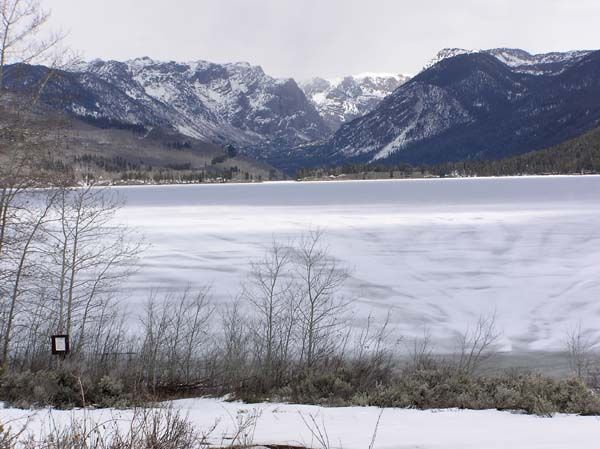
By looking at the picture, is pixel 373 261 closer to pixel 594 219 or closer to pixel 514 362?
pixel 514 362

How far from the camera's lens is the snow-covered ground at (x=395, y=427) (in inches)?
276

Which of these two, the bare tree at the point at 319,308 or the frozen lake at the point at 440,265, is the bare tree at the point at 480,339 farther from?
the bare tree at the point at 319,308

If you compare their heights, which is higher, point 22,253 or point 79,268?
point 22,253

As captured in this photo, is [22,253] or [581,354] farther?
[22,253]

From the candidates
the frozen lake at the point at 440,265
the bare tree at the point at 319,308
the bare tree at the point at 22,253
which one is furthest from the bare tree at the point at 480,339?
the bare tree at the point at 22,253

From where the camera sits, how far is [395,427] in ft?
26.8

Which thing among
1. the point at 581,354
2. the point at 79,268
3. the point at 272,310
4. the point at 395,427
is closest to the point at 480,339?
the point at 581,354

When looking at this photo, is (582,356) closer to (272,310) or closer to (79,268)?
(272,310)

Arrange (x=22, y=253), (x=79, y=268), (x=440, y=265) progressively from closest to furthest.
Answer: (x=79, y=268), (x=22, y=253), (x=440, y=265)

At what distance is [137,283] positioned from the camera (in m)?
25.9

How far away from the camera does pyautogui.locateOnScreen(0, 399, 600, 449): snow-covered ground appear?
7020 mm

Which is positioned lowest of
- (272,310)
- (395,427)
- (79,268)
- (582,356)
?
(582,356)

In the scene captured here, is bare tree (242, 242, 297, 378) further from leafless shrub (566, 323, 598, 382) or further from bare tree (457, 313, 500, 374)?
leafless shrub (566, 323, 598, 382)

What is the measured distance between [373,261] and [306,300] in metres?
11.1
